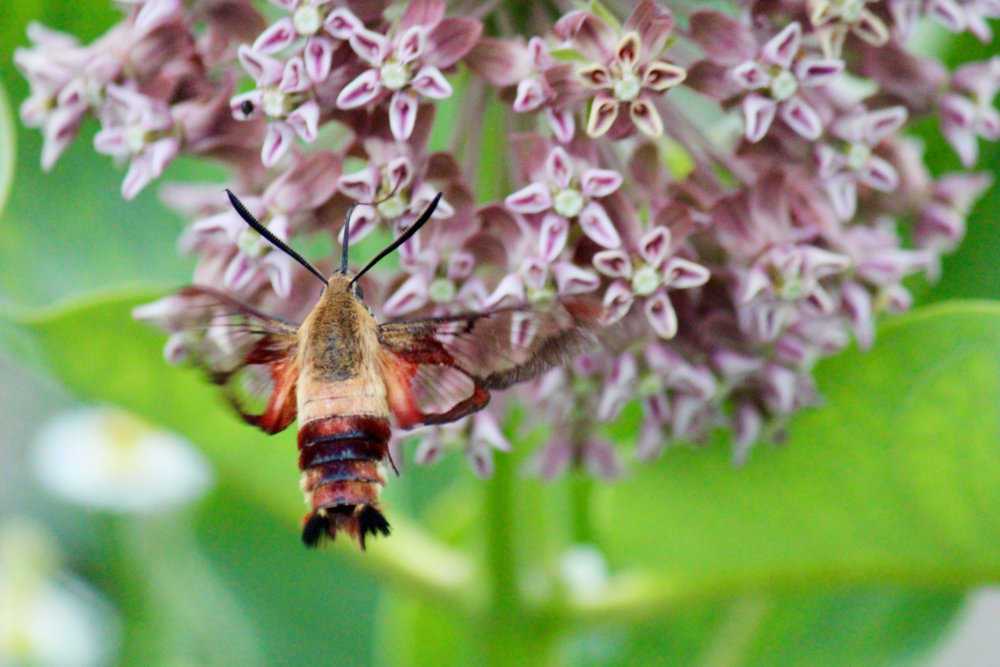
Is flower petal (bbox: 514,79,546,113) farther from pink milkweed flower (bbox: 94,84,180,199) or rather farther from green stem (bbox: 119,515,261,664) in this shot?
green stem (bbox: 119,515,261,664)

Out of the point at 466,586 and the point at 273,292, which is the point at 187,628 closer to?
the point at 466,586

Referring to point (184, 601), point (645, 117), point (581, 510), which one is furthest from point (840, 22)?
point (184, 601)

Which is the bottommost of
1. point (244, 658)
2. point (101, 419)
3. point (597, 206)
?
point (597, 206)

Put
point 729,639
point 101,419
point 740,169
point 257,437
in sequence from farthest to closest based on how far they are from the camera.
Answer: point 101,419 < point 729,639 < point 257,437 < point 740,169

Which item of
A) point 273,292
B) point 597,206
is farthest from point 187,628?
point 597,206

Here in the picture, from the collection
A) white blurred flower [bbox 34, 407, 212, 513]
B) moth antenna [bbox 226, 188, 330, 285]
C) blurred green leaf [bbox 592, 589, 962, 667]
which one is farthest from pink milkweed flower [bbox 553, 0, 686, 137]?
white blurred flower [bbox 34, 407, 212, 513]

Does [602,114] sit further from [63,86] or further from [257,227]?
[63,86]
